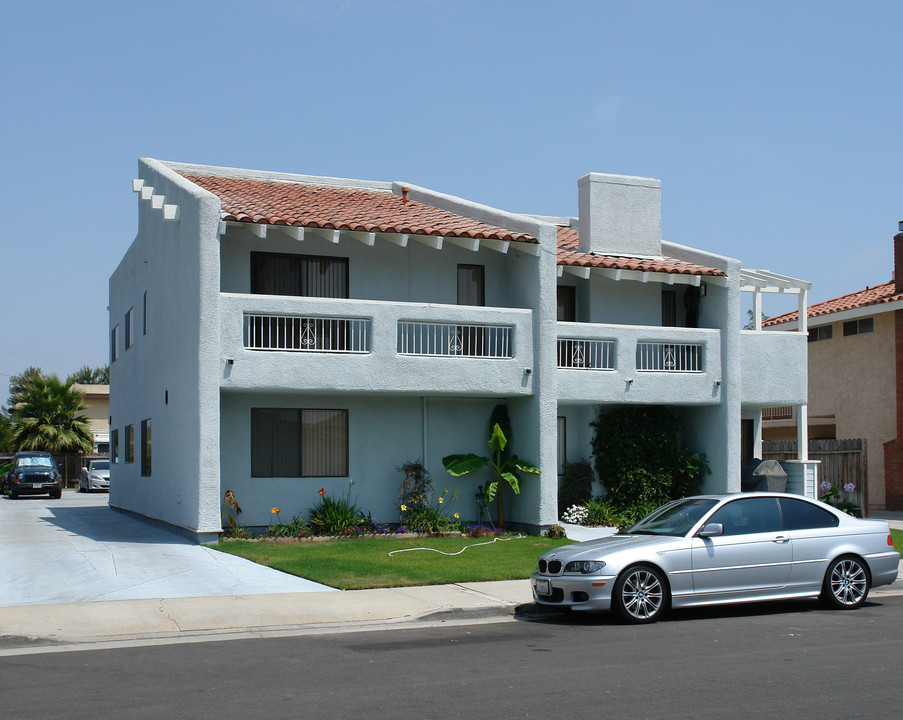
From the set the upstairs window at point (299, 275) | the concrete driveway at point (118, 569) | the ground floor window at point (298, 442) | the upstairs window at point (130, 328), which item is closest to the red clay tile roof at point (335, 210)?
the upstairs window at point (299, 275)

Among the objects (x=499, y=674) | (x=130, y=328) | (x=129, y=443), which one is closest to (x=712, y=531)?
(x=499, y=674)

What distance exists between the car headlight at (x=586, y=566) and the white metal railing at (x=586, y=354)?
9.90m

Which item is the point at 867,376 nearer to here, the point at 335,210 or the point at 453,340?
the point at 453,340

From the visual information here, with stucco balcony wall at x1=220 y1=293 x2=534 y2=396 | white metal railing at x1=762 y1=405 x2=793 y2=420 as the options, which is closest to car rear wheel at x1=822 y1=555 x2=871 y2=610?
stucco balcony wall at x1=220 y1=293 x2=534 y2=396

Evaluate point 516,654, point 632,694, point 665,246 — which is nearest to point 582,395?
point 665,246

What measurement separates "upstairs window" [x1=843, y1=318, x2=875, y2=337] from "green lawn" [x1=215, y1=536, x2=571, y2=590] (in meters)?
15.5

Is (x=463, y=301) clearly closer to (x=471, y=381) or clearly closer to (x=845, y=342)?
(x=471, y=381)

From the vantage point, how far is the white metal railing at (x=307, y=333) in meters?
18.5

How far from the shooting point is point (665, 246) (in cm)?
2361

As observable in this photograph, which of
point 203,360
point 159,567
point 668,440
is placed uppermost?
point 203,360

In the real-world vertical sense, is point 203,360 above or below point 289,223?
below

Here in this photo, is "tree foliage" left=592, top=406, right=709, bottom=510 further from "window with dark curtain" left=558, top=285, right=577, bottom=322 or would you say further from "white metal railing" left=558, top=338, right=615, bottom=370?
"window with dark curtain" left=558, top=285, right=577, bottom=322

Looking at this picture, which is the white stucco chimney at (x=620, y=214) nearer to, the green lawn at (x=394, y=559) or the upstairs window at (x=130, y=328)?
the green lawn at (x=394, y=559)

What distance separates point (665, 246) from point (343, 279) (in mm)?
7592
